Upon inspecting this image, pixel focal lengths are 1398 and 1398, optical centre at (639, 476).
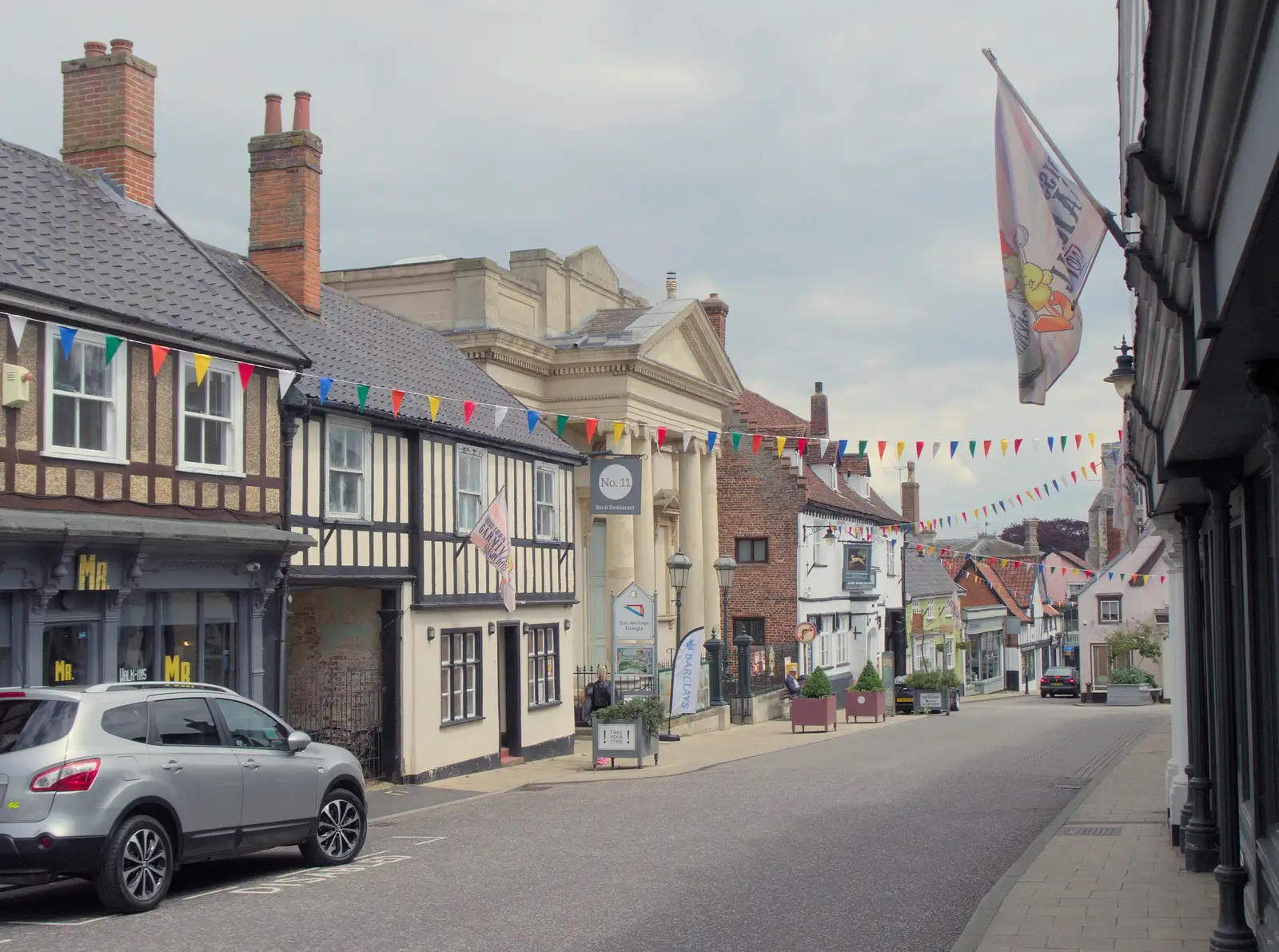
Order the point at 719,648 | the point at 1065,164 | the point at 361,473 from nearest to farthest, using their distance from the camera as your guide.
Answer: the point at 1065,164 → the point at 361,473 → the point at 719,648

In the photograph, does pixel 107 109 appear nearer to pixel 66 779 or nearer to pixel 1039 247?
pixel 66 779

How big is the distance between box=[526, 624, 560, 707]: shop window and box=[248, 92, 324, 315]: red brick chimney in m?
7.73

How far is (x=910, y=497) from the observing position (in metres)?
71.7

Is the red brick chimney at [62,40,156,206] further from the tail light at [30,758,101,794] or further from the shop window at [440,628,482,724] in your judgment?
the tail light at [30,758,101,794]

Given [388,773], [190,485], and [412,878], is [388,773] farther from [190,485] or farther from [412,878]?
[412,878]

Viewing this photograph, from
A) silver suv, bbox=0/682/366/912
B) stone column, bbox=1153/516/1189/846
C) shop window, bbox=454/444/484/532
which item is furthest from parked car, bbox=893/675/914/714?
silver suv, bbox=0/682/366/912

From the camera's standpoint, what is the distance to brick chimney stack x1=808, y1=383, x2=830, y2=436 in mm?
57188

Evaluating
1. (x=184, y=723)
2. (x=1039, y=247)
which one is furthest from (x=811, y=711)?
(x=1039, y=247)

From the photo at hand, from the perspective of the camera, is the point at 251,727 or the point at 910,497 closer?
the point at 251,727

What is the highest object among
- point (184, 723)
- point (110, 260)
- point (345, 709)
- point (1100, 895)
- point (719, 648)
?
point (110, 260)

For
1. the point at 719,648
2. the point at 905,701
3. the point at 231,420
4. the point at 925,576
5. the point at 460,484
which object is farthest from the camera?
the point at 925,576

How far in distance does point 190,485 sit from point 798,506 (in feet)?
105

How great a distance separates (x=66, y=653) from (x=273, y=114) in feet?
37.7

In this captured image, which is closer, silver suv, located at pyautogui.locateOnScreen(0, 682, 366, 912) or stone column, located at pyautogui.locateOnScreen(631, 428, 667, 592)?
silver suv, located at pyautogui.locateOnScreen(0, 682, 366, 912)
